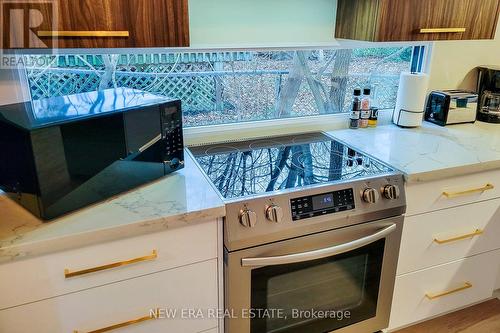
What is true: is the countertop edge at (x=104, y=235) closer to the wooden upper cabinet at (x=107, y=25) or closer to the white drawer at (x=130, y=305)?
the white drawer at (x=130, y=305)

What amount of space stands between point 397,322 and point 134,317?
1212mm

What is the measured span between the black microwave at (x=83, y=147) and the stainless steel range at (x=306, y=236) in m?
0.25

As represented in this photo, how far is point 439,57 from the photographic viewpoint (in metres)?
2.13

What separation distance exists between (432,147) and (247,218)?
1.01 meters

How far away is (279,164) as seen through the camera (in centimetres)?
162

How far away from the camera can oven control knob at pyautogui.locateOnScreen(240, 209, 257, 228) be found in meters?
1.27

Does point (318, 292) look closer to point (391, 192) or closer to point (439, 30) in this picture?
point (391, 192)

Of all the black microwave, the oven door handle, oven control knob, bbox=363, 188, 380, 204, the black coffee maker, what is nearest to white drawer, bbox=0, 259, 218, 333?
the oven door handle

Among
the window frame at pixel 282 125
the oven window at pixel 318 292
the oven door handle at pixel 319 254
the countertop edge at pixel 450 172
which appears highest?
the window frame at pixel 282 125

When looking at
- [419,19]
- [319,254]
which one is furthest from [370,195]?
[419,19]

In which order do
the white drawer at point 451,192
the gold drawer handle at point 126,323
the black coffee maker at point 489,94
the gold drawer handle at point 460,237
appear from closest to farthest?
the gold drawer handle at point 126,323 < the white drawer at point 451,192 < the gold drawer handle at point 460,237 < the black coffee maker at point 489,94

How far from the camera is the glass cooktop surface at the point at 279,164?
1427 mm

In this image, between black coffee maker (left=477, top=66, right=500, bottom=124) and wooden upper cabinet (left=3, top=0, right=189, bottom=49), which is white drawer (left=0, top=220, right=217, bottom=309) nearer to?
wooden upper cabinet (left=3, top=0, right=189, bottom=49)

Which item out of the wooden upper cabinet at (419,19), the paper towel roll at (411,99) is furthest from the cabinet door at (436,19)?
the paper towel roll at (411,99)
